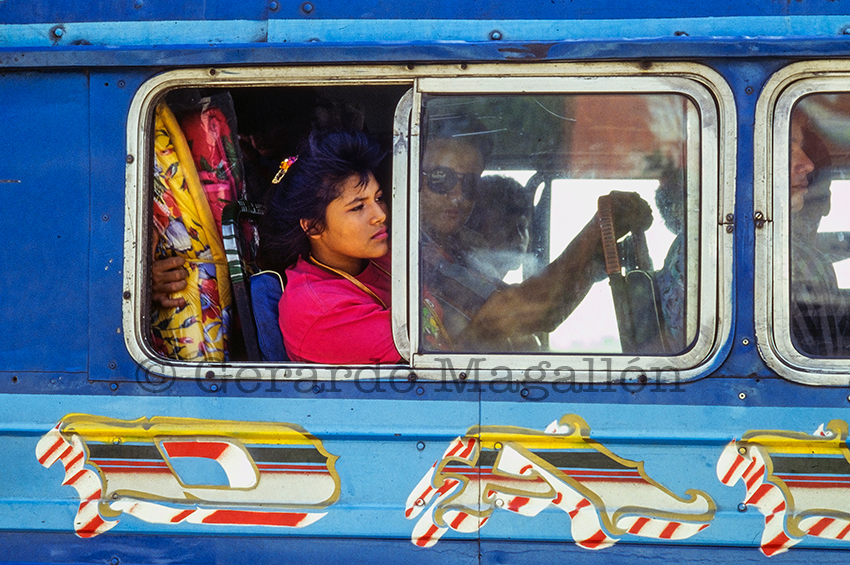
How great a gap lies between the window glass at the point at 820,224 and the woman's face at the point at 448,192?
34.2 inches

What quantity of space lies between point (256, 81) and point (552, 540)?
1.53 m

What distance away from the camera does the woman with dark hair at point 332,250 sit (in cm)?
204

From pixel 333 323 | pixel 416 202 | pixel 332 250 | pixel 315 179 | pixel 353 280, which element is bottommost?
pixel 333 323

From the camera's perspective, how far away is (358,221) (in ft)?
7.47

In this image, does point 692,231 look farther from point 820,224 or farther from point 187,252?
point 187,252

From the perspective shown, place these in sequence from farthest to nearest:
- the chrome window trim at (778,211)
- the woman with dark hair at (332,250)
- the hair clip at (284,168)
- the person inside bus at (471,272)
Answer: the hair clip at (284,168) < the woman with dark hair at (332,250) < the person inside bus at (471,272) < the chrome window trim at (778,211)

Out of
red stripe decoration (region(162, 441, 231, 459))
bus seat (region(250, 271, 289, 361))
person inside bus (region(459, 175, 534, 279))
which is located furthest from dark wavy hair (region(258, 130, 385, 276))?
red stripe decoration (region(162, 441, 231, 459))

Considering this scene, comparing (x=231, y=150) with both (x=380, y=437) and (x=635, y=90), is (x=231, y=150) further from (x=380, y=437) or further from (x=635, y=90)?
(x=635, y=90)

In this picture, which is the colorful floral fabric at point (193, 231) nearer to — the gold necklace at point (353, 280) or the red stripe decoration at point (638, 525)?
the gold necklace at point (353, 280)

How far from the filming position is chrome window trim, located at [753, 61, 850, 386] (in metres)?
1.80

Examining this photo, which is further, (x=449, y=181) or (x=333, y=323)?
(x=333, y=323)

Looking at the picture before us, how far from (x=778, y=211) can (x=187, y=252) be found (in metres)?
1.77

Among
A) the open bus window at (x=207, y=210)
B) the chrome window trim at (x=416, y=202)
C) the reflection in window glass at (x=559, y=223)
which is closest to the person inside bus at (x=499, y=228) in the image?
the reflection in window glass at (x=559, y=223)

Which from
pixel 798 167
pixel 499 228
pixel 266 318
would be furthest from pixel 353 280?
pixel 798 167
